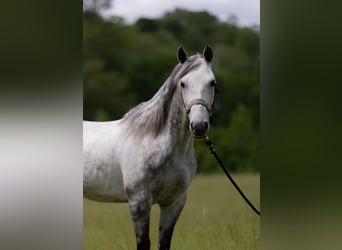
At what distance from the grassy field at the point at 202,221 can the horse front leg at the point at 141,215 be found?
2.8 inches

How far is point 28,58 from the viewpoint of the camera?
2129 millimetres

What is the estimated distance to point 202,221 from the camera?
2883 mm

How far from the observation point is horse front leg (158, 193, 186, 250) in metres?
2.71

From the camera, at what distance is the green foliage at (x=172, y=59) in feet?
9.24

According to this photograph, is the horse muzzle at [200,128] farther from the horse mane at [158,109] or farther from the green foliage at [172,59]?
the green foliage at [172,59]

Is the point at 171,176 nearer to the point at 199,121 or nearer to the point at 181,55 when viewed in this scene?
the point at 199,121

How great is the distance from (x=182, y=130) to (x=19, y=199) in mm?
792

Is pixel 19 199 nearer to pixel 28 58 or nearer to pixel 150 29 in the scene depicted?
pixel 28 58

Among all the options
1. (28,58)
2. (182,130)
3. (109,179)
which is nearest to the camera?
(28,58)

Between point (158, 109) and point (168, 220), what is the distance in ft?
1.70

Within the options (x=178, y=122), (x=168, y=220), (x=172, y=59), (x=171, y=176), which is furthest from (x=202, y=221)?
(x=172, y=59)

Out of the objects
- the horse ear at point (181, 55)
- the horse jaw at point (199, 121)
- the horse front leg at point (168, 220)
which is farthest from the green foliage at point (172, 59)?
the horse jaw at point (199, 121)

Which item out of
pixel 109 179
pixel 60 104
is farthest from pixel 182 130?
pixel 60 104

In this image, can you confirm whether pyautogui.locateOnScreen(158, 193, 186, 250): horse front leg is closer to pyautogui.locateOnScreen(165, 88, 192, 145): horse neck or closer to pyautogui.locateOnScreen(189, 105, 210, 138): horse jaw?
pyautogui.locateOnScreen(165, 88, 192, 145): horse neck
